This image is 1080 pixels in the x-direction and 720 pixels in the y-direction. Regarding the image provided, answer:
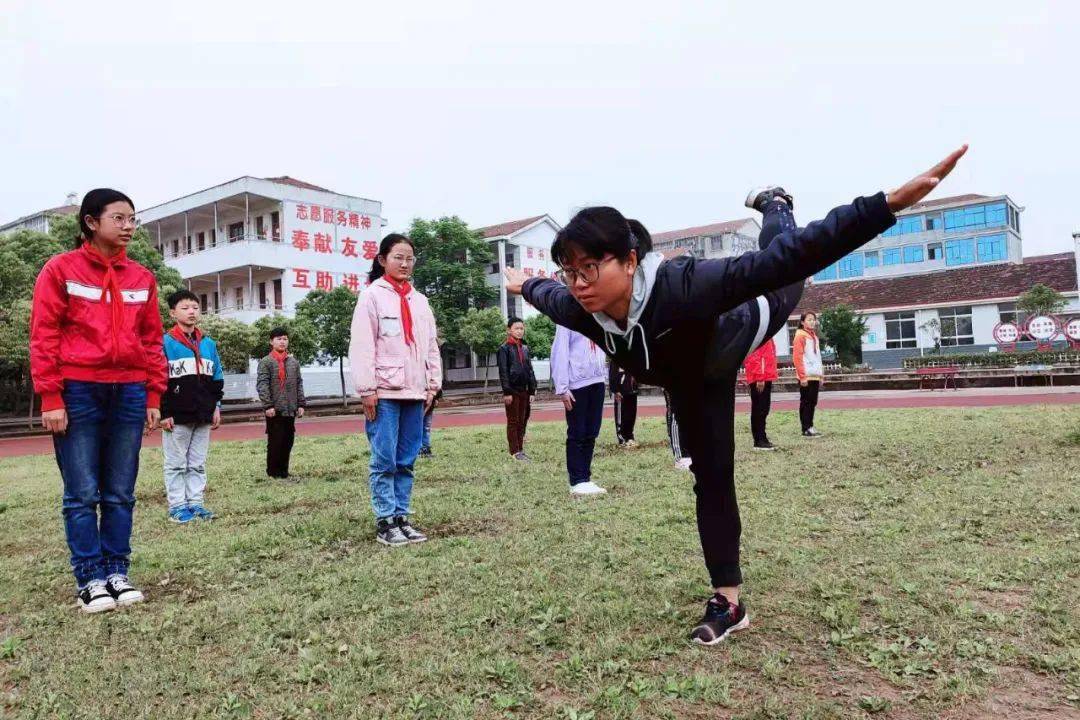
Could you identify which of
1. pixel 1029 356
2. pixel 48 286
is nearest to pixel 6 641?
pixel 48 286

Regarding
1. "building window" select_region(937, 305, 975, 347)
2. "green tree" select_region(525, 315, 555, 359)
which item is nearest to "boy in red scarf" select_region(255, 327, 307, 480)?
"green tree" select_region(525, 315, 555, 359)

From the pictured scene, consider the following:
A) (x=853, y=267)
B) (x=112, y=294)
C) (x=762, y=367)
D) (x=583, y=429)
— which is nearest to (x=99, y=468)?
(x=112, y=294)

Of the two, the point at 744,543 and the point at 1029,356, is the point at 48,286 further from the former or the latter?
the point at 1029,356

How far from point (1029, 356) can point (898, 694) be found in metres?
34.3

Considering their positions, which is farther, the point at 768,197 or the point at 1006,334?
the point at 1006,334

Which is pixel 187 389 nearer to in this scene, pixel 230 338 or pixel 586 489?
pixel 586 489

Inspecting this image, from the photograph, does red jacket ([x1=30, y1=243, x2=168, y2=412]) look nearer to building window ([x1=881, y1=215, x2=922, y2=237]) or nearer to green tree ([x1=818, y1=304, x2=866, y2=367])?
Result: green tree ([x1=818, y1=304, x2=866, y2=367])

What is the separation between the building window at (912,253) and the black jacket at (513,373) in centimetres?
5592

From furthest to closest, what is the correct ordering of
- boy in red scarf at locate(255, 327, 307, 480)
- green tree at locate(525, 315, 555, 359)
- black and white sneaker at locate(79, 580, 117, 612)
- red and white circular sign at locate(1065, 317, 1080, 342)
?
green tree at locate(525, 315, 555, 359) → red and white circular sign at locate(1065, 317, 1080, 342) → boy in red scarf at locate(255, 327, 307, 480) → black and white sneaker at locate(79, 580, 117, 612)

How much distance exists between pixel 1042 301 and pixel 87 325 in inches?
1657

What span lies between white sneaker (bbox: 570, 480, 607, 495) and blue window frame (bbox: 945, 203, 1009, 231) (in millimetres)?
57615

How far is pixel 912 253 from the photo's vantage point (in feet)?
190

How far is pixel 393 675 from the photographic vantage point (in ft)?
9.23

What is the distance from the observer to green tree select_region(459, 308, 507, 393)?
37875 millimetres
